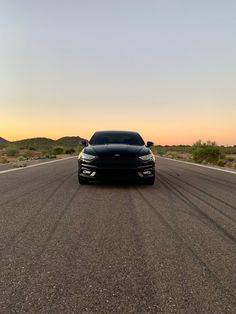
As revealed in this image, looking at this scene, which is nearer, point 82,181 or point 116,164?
point 116,164

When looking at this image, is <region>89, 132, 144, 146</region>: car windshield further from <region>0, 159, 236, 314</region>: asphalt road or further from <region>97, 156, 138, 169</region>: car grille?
<region>0, 159, 236, 314</region>: asphalt road

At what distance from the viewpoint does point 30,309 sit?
331cm

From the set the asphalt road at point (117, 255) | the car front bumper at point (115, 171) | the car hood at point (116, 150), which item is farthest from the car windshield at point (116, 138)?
the asphalt road at point (117, 255)

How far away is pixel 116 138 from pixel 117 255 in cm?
841

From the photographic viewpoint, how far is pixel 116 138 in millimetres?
13062

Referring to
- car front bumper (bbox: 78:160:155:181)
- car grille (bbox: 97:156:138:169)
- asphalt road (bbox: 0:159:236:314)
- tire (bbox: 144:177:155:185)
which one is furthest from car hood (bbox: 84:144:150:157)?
asphalt road (bbox: 0:159:236:314)

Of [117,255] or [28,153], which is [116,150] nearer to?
[117,255]

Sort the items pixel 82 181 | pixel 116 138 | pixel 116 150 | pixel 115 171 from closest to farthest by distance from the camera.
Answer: pixel 115 171 → pixel 116 150 → pixel 82 181 → pixel 116 138

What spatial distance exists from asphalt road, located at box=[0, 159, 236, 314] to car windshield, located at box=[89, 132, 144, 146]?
3928 mm

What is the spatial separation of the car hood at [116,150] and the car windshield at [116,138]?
917 millimetres

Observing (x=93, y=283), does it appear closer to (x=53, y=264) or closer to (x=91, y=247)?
(x=53, y=264)

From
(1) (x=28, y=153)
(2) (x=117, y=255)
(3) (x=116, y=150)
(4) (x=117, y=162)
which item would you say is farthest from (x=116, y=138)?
(1) (x=28, y=153)

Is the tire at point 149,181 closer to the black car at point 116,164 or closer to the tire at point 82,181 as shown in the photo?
the black car at point 116,164

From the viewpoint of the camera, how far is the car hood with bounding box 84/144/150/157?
11.0 m
